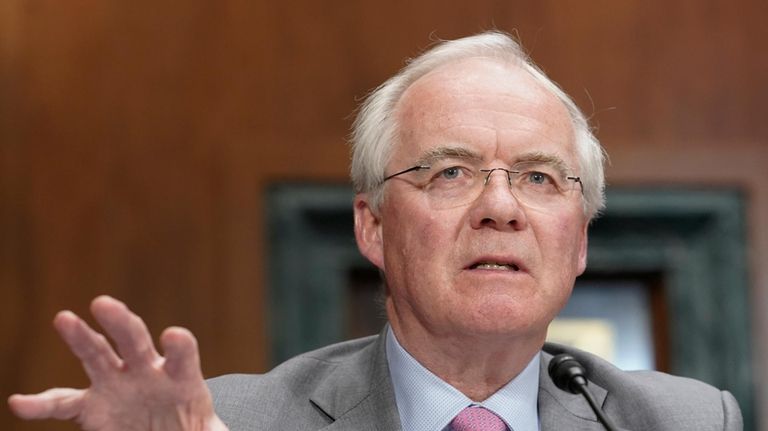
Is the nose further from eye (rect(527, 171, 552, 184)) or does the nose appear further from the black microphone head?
Result: the black microphone head

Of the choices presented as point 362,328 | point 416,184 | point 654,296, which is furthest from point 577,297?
point 416,184

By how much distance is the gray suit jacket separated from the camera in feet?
7.09

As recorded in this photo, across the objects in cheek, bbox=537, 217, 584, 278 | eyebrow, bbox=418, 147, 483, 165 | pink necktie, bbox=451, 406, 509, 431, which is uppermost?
eyebrow, bbox=418, 147, 483, 165

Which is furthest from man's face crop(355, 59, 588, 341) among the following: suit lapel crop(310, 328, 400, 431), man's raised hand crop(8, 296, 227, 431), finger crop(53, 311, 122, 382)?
finger crop(53, 311, 122, 382)

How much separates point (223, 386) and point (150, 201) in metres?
1.43

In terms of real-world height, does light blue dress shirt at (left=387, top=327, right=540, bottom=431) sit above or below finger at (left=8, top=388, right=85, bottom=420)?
below

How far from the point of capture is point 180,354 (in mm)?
1571

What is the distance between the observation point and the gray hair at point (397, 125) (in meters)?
2.40

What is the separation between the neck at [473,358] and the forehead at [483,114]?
0.33m

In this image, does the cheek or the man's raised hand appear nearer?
the man's raised hand

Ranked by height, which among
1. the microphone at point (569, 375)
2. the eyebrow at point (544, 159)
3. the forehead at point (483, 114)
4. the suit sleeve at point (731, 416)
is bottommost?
the suit sleeve at point (731, 416)

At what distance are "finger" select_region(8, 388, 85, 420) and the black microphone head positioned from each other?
30.5 inches

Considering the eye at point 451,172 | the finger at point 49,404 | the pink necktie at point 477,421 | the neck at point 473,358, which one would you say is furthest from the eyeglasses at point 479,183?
the finger at point 49,404

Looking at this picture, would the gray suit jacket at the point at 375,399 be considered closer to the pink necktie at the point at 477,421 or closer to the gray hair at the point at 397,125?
the pink necktie at the point at 477,421
